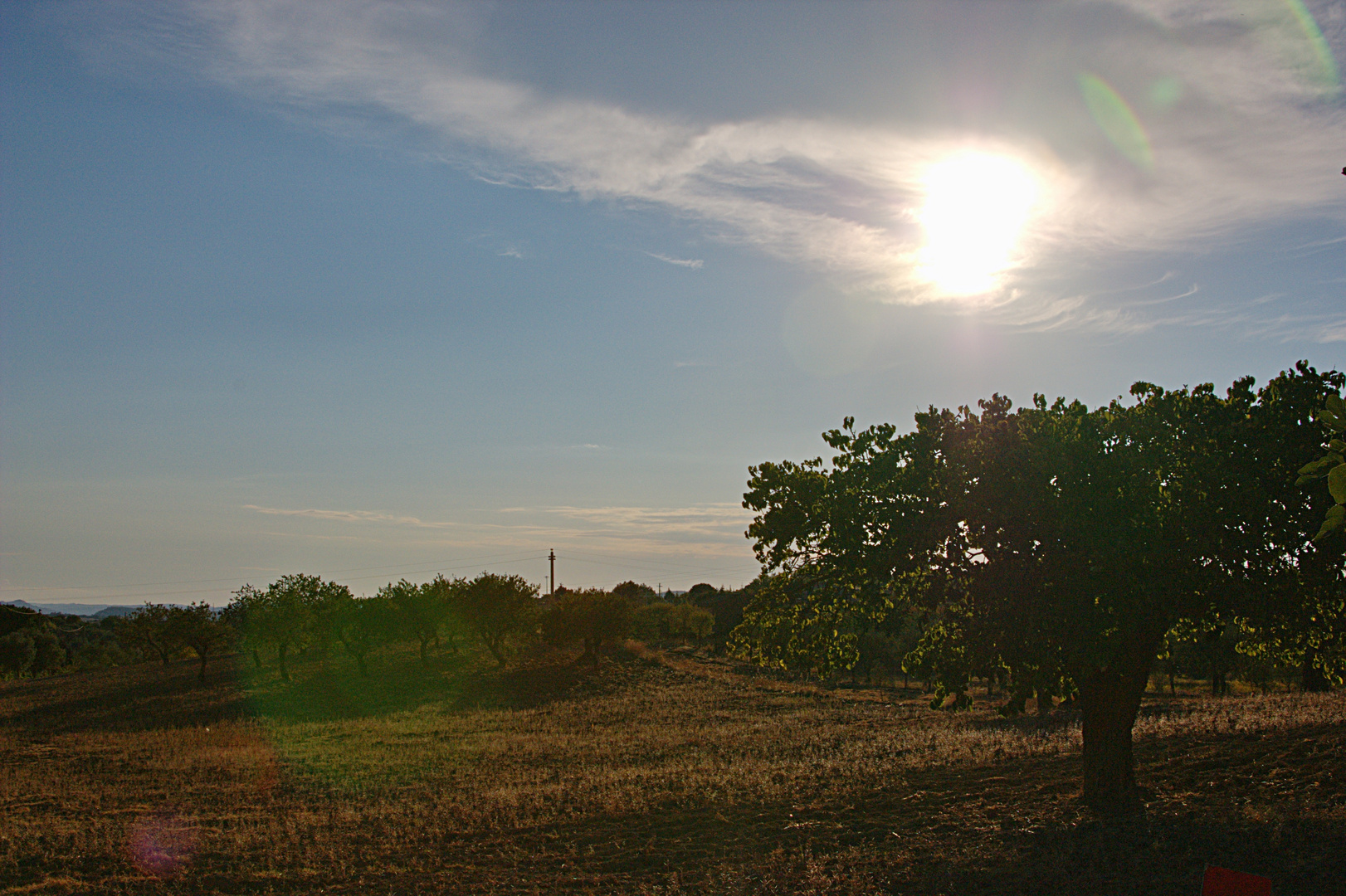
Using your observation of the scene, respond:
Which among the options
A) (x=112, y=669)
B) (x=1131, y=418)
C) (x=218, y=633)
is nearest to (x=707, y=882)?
(x=1131, y=418)

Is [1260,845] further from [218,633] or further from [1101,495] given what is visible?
[218,633]

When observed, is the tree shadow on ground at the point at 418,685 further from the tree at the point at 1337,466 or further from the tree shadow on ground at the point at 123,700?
the tree at the point at 1337,466

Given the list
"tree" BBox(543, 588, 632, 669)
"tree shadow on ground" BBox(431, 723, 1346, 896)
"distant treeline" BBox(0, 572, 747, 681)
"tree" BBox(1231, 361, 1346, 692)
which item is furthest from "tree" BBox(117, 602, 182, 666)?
"tree" BBox(1231, 361, 1346, 692)

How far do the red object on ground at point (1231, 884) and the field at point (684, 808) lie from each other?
504 centimetres

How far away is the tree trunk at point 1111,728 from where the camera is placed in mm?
14969

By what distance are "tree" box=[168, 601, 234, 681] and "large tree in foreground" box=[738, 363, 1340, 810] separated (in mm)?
58232

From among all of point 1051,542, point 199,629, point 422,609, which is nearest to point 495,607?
point 422,609

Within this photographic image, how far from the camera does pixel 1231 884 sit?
656 cm

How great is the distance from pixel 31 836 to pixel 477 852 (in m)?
10.4

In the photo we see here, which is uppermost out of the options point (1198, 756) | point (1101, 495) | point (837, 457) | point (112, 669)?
point (837, 457)

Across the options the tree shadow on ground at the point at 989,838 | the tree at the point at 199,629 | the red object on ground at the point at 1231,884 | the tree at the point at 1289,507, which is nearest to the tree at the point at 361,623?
the tree at the point at 199,629

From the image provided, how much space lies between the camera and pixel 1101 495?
1318 cm

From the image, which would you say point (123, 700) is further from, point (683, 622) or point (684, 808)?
point (683, 622)

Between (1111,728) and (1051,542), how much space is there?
466 cm
